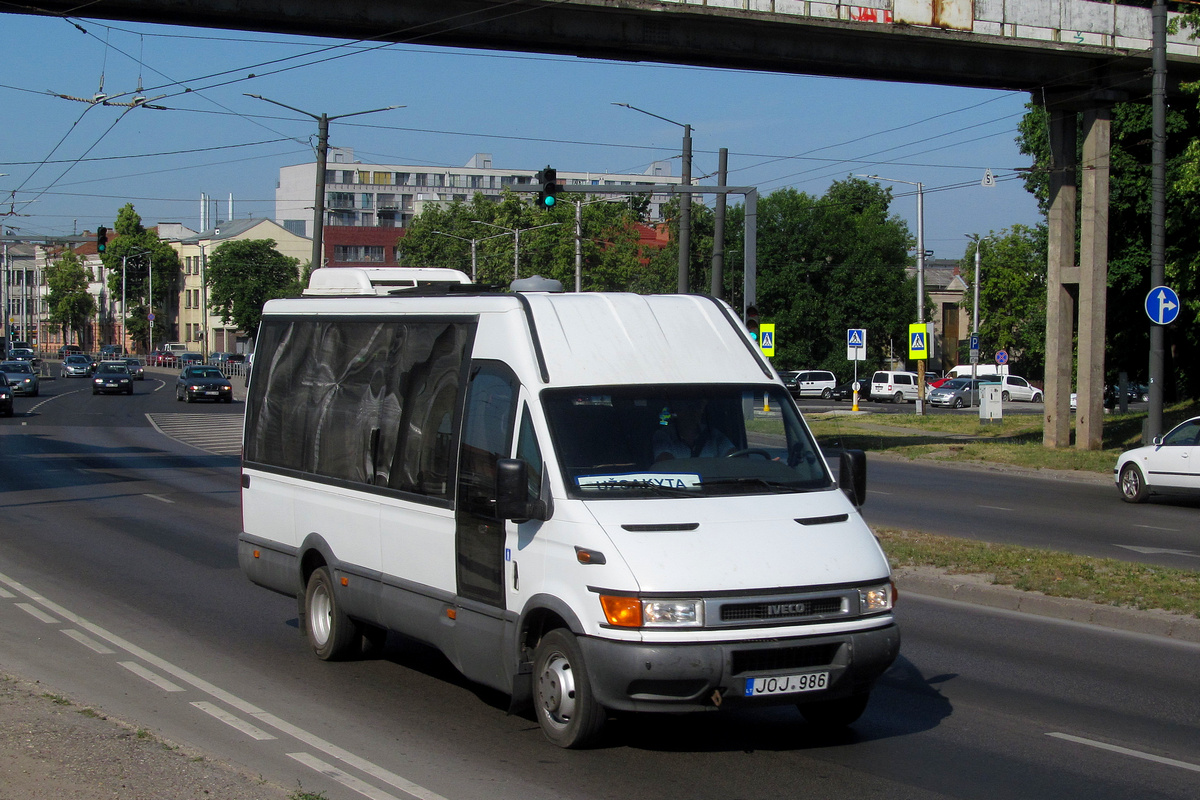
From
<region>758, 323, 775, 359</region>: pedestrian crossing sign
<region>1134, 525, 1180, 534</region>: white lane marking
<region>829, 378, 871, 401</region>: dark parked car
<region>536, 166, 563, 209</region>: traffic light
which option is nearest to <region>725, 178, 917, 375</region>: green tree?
<region>829, 378, 871, 401</region>: dark parked car

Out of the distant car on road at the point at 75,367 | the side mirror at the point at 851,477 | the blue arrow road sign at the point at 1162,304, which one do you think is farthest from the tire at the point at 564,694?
the distant car on road at the point at 75,367

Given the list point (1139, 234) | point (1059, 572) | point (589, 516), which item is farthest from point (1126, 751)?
point (1139, 234)

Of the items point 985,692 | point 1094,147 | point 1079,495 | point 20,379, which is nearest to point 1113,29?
point 1094,147

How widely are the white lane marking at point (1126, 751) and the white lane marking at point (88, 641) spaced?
6.20m

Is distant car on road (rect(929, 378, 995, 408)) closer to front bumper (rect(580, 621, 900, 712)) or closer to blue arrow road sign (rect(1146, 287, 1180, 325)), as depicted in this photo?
blue arrow road sign (rect(1146, 287, 1180, 325))

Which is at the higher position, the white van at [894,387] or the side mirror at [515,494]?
the side mirror at [515,494]

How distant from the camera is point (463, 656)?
719 cm

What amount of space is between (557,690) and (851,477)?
6.61 feet

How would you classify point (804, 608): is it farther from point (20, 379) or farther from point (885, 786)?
point (20, 379)

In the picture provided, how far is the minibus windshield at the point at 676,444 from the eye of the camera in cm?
662

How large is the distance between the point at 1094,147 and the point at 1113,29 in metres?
2.53

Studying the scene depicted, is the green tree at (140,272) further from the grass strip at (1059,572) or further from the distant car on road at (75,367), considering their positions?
the grass strip at (1059,572)

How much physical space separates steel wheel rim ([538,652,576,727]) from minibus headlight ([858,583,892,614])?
1.47m

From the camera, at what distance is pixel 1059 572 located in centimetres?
1166
